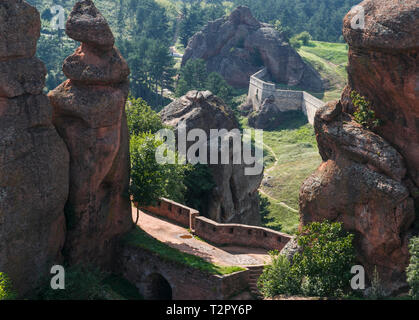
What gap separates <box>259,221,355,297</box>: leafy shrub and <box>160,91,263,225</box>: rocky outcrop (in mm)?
17720

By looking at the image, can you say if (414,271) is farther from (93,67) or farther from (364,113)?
(93,67)

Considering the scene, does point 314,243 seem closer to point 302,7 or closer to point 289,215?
point 289,215

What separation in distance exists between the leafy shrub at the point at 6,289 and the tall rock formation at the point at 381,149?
15578mm

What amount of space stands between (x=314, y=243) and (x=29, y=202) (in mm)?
13819

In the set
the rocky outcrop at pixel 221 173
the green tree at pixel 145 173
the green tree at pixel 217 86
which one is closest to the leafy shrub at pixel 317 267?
the green tree at pixel 145 173

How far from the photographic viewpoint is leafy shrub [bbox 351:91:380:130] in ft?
91.4

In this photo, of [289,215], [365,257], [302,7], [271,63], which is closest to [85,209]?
[365,257]

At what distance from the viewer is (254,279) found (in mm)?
31938

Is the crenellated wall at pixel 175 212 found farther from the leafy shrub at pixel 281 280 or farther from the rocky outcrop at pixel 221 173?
the leafy shrub at pixel 281 280

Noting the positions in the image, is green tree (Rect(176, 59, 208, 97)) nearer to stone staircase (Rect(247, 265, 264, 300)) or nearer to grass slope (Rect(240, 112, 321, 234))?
grass slope (Rect(240, 112, 321, 234))

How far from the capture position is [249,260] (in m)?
34.2

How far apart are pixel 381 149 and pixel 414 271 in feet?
19.9

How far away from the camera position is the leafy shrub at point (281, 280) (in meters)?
26.8

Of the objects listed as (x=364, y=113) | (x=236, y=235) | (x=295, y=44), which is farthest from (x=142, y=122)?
(x=295, y=44)
